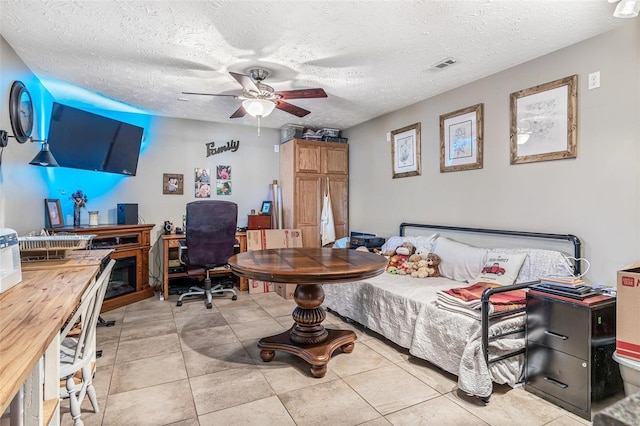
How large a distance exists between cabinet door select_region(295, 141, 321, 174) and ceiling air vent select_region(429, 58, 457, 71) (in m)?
2.41

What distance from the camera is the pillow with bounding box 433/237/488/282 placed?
3.16 m

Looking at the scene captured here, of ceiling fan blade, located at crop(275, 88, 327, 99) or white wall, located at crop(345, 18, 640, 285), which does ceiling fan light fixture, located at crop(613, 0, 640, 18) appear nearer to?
white wall, located at crop(345, 18, 640, 285)

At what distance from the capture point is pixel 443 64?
3.03 metres

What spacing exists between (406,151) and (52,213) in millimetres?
4074

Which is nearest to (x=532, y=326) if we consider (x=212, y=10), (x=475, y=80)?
→ (x=475, y=80)

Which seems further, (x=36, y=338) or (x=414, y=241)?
(x=414, y=241)

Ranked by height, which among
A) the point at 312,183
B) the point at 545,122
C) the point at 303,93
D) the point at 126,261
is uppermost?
the point at 303,93

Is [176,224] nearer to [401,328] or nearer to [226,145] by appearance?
[226,145]

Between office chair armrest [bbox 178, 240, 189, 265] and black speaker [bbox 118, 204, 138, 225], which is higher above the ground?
black speaker [bbox 118, 204, 138, 225]

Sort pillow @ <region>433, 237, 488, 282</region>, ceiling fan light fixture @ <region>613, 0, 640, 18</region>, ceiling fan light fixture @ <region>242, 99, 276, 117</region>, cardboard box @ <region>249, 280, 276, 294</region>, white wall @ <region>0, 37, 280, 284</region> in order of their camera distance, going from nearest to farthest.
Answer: ceiling fan light fixture @ <region>613, 0, 640, 18</region>, white wall @ <region>0, 37, 280, 284</region>, ceiling fan light fixture @ <region>242, 99, 276, 117</region>, pillow @ <region>433, 237, 488, 282</region>, cardboard box @ <region>249, 280, 276, 294</region>

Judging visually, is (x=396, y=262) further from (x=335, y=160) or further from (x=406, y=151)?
(x=335, y=160)

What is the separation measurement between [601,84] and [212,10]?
2.77m

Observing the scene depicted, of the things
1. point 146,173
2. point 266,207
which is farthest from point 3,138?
point 266,207

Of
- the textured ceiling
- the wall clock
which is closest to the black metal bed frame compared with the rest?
the textured ceiling
